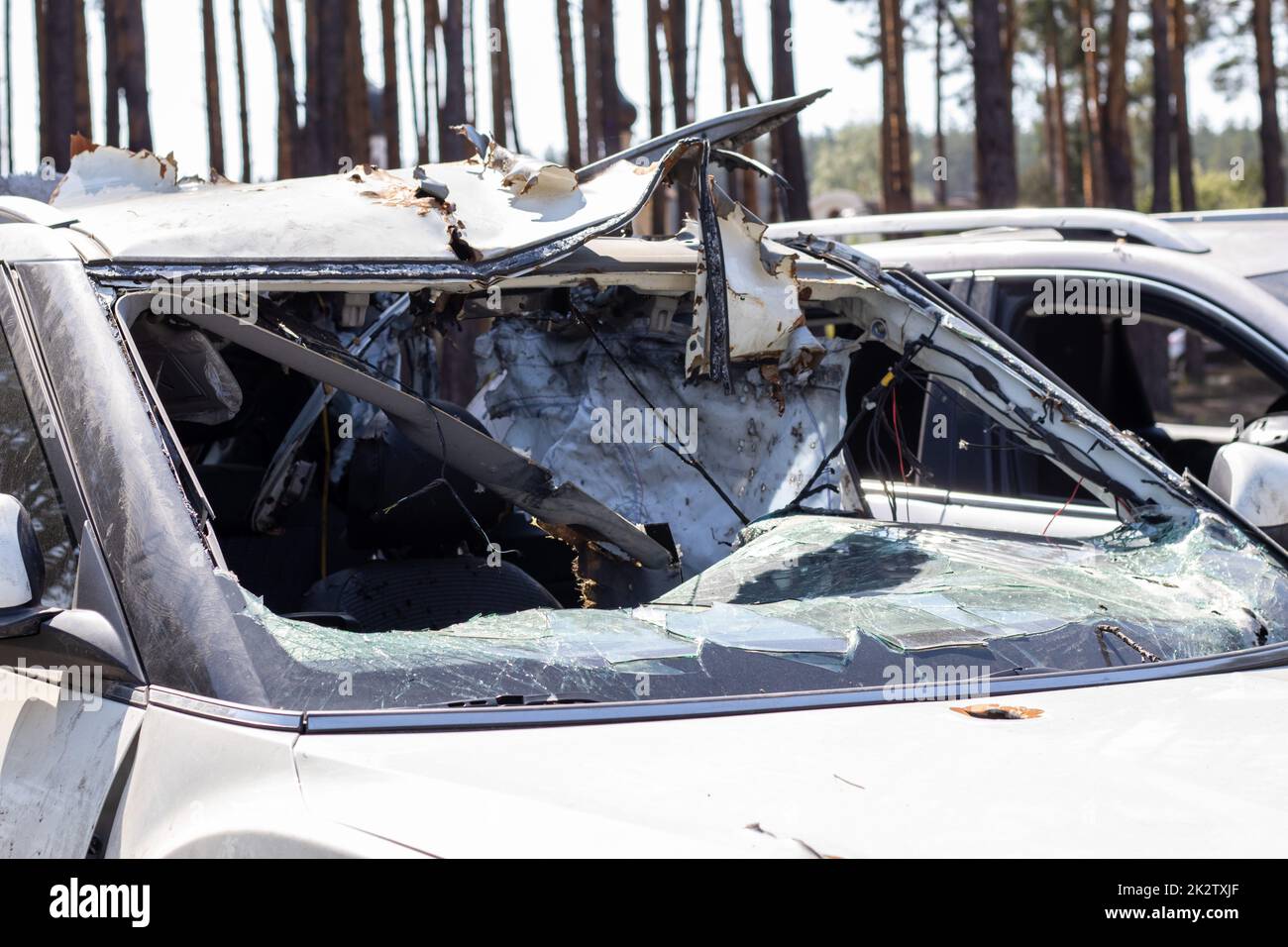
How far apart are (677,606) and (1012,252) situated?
11.2 feet

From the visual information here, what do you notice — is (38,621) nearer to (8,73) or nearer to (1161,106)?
(1161,106)

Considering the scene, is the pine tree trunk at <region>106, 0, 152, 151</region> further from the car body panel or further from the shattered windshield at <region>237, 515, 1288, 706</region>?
the shattered windshield at <region>237, 515, 1288, 706</region>

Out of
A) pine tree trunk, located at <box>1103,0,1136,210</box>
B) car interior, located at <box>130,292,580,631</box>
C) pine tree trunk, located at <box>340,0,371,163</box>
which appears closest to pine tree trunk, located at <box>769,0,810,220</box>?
pine tree trunk, located at <box>1103,0,1136,210</box>

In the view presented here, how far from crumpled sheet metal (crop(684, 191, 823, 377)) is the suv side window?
141 cm

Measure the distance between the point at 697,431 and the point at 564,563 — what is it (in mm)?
546

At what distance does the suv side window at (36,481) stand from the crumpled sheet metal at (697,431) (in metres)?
1.63

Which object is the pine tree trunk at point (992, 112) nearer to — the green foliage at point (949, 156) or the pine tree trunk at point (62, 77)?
the pine tree trunk at point (62, 77)

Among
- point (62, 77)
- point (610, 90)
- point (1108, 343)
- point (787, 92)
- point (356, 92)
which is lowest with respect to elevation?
point (1108, 343)

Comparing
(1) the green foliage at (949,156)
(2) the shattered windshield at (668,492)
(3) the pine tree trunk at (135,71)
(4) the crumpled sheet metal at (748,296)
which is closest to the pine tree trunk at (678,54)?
(3) the pine tree trunk at (135,71)

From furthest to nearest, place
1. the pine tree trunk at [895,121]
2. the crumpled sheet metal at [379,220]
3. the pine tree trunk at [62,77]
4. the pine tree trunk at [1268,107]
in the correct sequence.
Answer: the pine tree trunk at [895,121]
the pine tree trunk at [1268,107]
the pine tree trunk at [62,77]
the crumpled sheet metal at [379,220]

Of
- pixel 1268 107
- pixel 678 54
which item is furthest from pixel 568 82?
pixel 1268 107

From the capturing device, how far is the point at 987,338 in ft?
10.7

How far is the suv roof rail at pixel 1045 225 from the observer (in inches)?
222

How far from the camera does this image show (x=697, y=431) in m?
3.93
